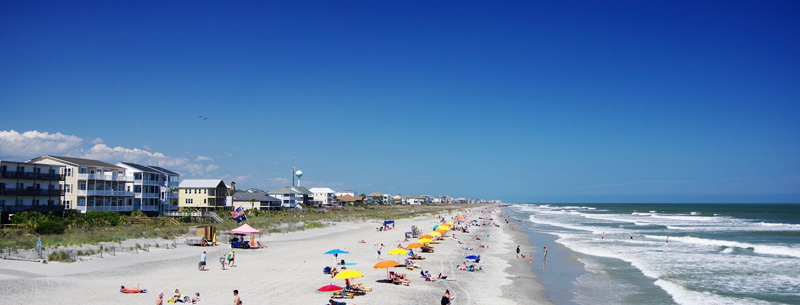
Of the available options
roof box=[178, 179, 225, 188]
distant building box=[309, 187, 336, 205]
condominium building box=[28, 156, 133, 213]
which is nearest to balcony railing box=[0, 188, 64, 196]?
condominium building box=[28, 156, 133, 213]

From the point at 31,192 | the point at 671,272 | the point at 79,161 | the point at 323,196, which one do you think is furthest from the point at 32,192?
the point at 323,196

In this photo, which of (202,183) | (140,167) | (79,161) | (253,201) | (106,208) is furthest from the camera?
(253,201)

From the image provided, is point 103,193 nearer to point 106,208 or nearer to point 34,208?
point 106,208

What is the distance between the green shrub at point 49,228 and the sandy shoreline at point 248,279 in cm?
933

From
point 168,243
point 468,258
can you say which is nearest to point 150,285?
point 168,243

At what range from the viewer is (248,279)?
24.0m

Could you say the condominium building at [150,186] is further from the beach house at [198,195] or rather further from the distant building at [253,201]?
the distant building at [253,201]

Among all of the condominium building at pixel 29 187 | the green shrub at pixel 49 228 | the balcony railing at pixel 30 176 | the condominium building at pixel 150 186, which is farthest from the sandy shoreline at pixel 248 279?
the condominium building at pixel 150 186

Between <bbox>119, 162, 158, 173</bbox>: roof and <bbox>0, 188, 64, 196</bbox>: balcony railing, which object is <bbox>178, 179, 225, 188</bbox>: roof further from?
<bbox>0, 188, 64, 196</bbox>: balcony railing

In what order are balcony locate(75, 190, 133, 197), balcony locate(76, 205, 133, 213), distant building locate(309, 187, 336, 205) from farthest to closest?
1. distant building locate(309, 187, 336, 205)
2. balcony locate(75, 190, 133, 197)
3. balcony locate(76, 205, 133, 213)

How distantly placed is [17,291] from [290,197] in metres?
88.3

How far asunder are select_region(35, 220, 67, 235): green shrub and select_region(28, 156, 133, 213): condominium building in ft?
55.8

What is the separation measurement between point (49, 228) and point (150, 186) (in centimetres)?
2706

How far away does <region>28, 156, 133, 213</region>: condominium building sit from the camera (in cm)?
5259
